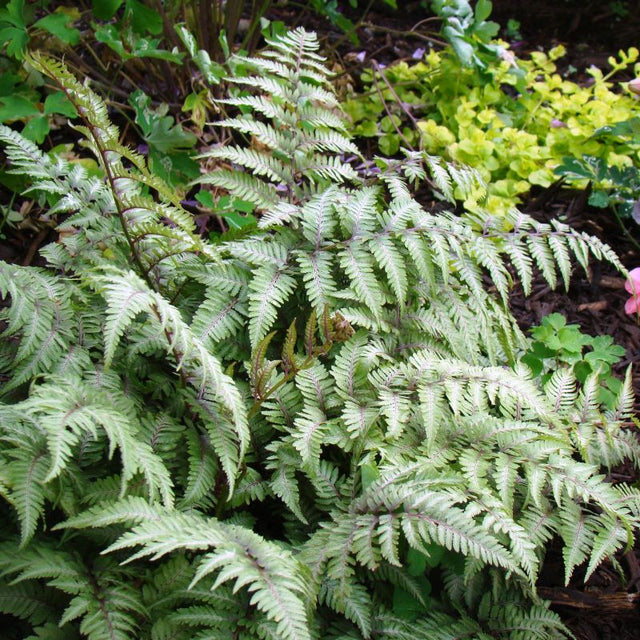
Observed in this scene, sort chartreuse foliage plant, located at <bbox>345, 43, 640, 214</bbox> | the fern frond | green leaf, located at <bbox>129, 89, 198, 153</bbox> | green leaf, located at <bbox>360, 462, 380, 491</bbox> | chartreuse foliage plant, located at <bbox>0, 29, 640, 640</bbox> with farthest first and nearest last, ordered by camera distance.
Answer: chartreuse foliage plant, located at <bbox>345, 43, 640, 214</bbox>, green leaf, located at <bbox>129, 89, 198, 153</bbox>, green leaf, located at <bbox>360, 462, 380, 491</bbox>, chartreuse foliage plant, located at <bbox>0, 29, 640, 640</bbox>, the fern frond

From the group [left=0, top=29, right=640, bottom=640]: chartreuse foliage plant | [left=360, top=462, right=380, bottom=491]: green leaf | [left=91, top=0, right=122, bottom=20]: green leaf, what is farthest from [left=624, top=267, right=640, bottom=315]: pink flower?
[left=91, top=0, right=122, bottom=20]: green leaf

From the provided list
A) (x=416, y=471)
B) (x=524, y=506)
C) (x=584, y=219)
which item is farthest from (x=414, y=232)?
(x=584, y=219)

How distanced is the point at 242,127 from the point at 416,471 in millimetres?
1181

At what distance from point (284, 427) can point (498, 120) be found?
7.34ft

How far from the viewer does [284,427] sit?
1771 mm

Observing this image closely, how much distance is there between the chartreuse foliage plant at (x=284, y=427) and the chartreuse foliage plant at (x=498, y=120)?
3.48 ft

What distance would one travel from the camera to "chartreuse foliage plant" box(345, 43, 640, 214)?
3086mm

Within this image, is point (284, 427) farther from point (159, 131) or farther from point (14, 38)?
point (14, 38)

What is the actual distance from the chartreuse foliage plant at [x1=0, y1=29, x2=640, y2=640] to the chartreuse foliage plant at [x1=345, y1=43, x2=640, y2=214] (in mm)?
1060

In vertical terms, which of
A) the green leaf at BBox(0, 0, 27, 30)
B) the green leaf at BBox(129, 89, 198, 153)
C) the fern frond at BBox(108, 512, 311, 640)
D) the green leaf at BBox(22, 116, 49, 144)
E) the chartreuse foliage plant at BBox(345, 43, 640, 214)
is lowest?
the fern frond at BBox(108, 512, 311, 640)

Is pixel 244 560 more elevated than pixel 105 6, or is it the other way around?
pixel 105 6

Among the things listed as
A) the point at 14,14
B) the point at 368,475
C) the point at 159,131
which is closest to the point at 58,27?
the point at 14,14

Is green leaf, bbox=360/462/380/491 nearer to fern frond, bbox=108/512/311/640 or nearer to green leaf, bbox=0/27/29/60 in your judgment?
fern frond, bbox=108/512/311/640

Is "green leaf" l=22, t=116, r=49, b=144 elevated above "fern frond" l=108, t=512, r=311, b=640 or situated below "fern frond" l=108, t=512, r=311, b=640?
above
